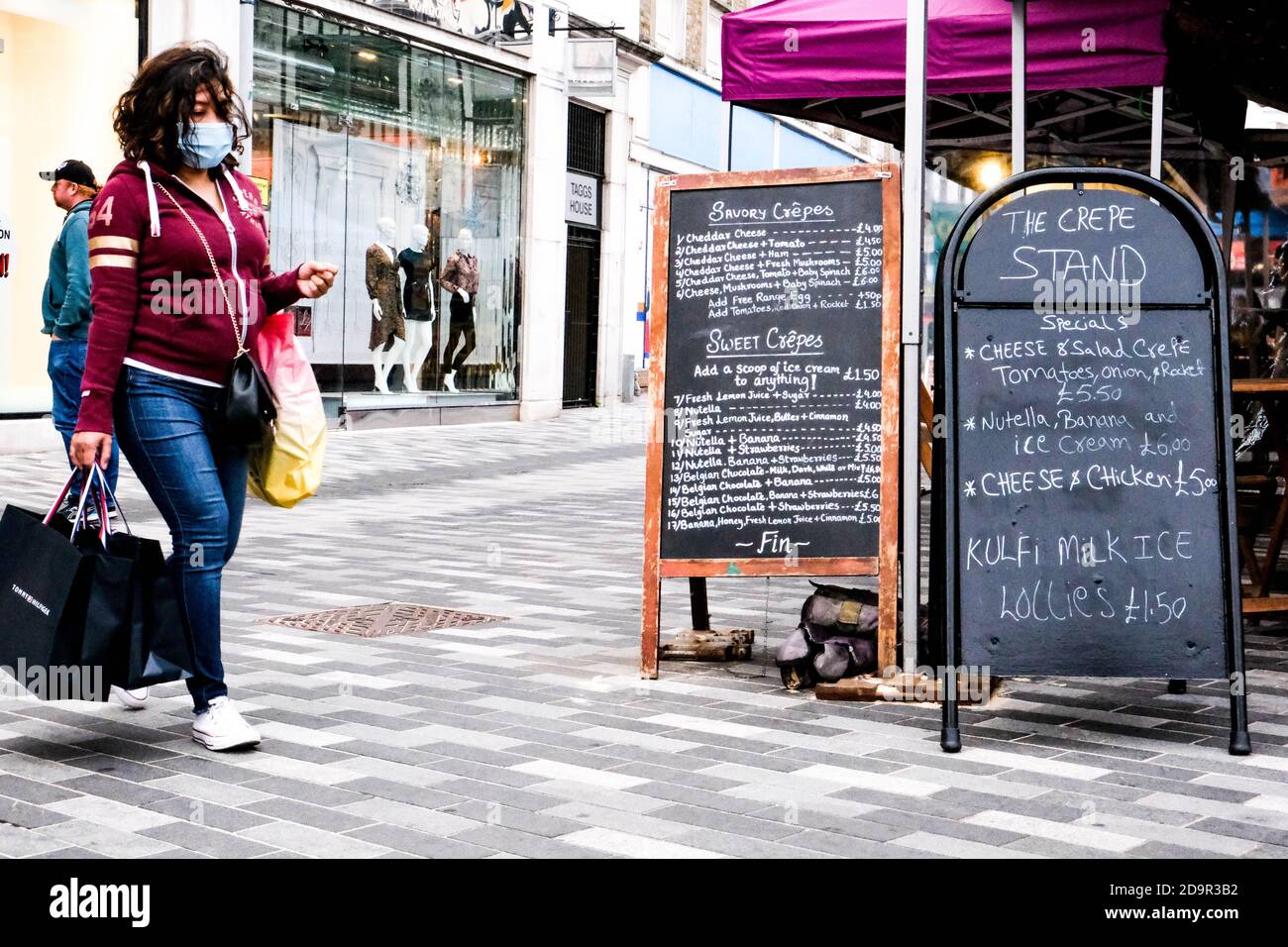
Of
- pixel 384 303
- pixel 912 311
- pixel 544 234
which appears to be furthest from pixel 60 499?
pixel 544 234

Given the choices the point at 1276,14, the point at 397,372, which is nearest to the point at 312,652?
the point at 1276,14

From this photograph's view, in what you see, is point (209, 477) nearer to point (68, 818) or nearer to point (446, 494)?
point (68, 818)

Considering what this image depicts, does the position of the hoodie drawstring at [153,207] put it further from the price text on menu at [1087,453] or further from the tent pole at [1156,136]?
the tent pole at [1156,136]

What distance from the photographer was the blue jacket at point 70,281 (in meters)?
7.39

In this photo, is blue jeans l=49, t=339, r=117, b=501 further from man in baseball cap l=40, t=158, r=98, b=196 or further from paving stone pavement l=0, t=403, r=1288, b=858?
paving stone pavement l=0, t=403, r=1288, b=858

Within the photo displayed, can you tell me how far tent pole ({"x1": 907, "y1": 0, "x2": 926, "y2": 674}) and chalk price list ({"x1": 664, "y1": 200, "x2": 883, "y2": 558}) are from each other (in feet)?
0.35

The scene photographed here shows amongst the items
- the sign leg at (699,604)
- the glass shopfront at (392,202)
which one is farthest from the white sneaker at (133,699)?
the glass shopfront at (392,202)

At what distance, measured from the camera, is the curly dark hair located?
4.45 metres

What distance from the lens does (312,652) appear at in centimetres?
602

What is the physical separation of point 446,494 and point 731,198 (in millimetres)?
6891

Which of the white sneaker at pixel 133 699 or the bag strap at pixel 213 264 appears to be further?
the white sneaker at pixel 133 699

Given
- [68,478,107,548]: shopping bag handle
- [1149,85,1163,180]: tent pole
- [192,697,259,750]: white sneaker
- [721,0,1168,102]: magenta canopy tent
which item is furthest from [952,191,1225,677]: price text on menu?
[1149,85,1163,180]: tent pole

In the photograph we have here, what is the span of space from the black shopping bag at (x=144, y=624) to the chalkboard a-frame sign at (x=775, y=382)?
1.71m

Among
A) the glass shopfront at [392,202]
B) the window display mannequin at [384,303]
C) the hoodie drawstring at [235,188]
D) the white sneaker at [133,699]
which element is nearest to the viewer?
the hoodie drawstring at [235,188]
